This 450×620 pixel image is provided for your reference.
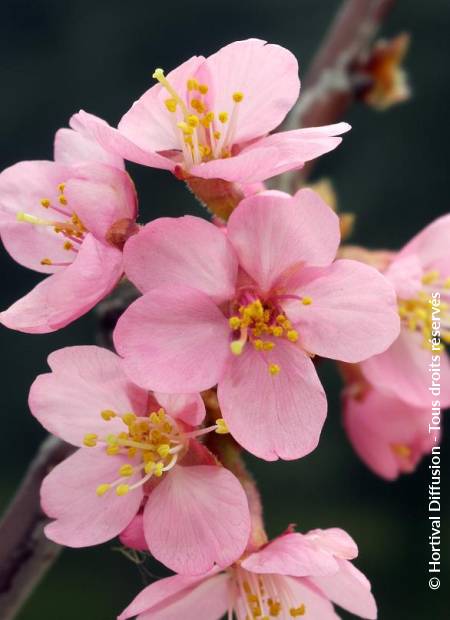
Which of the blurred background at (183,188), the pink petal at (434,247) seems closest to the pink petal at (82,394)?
the pink petal at (434,247)

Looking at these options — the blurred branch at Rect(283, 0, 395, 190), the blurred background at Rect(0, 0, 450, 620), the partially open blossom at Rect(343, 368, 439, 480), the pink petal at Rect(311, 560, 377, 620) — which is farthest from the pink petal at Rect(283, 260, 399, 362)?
the blurred background at Rect(0, 0, 450, 620)

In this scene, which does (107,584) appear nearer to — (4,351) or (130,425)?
(4,351)

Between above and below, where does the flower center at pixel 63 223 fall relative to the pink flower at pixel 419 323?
above

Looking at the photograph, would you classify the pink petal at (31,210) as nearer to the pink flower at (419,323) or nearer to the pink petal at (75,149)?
the pink petal at (75,149)

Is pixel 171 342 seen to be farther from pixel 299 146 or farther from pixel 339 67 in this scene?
pixel 339 67

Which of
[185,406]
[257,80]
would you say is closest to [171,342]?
[185,406]

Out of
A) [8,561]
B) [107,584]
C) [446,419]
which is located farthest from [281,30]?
[8,561]
